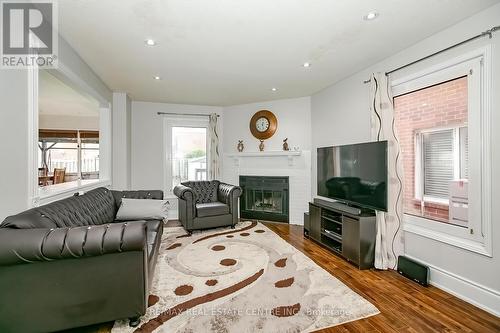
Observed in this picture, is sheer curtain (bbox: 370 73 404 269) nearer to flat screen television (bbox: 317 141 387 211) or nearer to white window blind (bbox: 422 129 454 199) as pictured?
flat screen television (bbox: 317 141 387 211)

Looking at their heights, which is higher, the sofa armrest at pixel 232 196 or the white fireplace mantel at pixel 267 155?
the white fireplace mantel at pixel 267 155

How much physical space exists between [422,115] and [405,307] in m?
2.50

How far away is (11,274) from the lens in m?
1.41

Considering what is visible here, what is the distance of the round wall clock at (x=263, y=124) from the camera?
4.97 metres

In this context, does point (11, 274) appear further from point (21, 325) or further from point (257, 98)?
point (257, 98)

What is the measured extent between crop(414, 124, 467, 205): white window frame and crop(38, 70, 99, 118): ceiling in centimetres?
480

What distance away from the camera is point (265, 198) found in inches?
200

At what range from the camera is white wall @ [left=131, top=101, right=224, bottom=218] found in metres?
5.04

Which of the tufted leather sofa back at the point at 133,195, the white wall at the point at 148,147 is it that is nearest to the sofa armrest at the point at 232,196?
the tufted leather sofa back at the point at 133,195

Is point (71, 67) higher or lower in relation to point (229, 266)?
higher

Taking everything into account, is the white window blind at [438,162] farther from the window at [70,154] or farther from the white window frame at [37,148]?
the window at [70,154]

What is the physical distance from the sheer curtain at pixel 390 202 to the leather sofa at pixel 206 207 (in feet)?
7.61

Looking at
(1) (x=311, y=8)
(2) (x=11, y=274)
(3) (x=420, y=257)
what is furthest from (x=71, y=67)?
(3) (x=420, y=257)

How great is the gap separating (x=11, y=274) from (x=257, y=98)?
431cm
